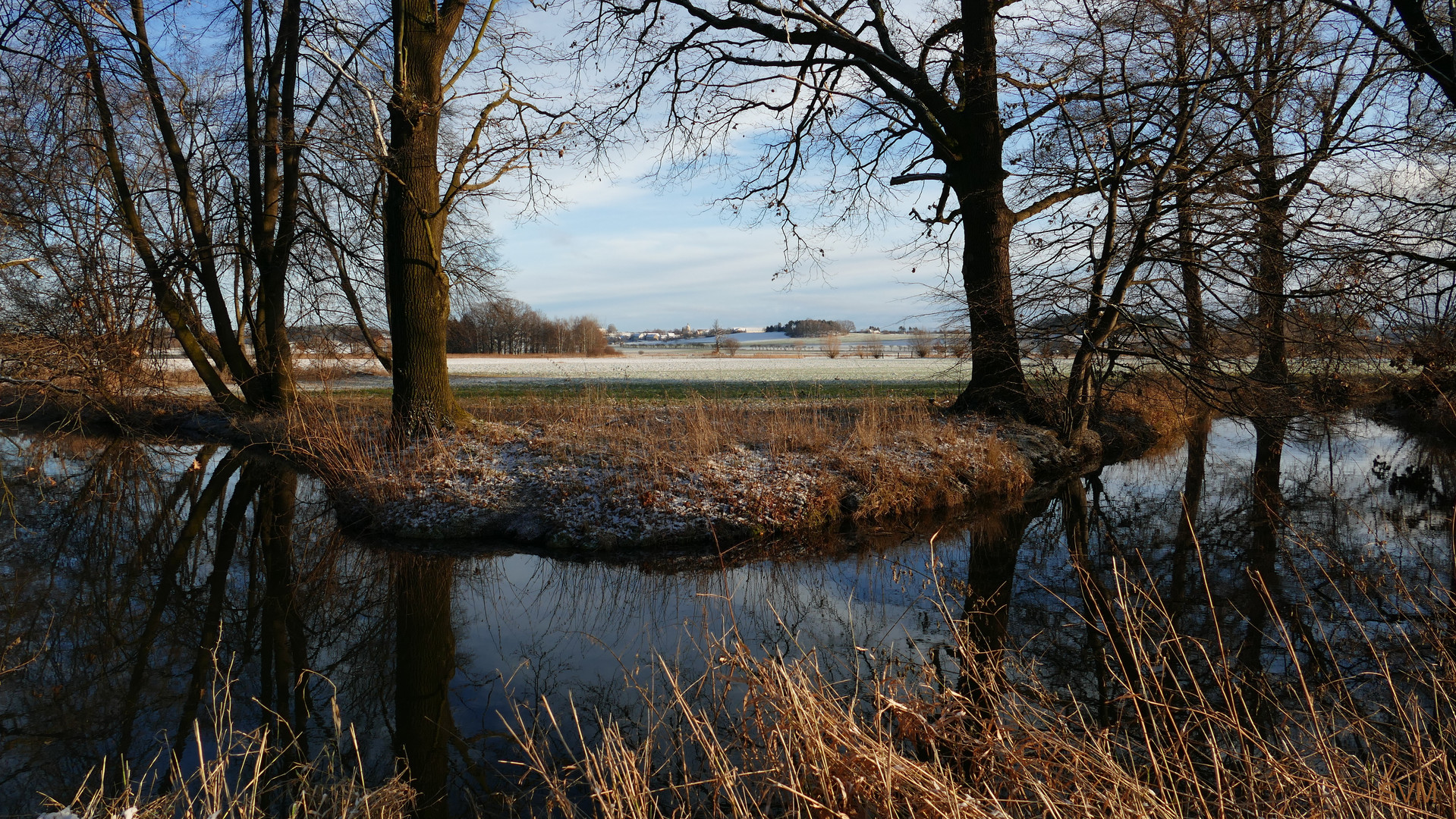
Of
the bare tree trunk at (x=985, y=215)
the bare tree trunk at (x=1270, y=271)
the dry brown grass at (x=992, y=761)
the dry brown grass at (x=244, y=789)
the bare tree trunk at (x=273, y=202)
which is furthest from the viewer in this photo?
the bare tree trunk at (x=273, y=202)

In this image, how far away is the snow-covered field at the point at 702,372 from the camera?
3036 cm

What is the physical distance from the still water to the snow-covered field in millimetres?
15431

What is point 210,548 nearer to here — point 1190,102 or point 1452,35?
point 1190,102

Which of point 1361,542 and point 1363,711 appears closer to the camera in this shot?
point 1363,711

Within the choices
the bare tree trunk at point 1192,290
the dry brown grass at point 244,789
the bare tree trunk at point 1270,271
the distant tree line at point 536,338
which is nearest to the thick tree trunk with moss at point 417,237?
Result: the dry brown grass at point 244,789

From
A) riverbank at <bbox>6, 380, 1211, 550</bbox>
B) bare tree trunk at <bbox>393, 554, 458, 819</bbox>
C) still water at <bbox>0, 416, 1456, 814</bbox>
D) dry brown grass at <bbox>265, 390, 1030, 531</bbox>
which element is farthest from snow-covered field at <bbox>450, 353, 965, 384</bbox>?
bare tree trunk at <bbox>393, 554, 458, 819</bbox>

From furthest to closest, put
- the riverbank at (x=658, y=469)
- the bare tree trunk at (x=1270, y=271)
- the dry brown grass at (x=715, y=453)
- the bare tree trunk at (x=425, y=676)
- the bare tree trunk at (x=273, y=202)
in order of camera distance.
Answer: the bare tree trunk at (x=273, y=202) < the bare tree trunk at (x=1270, y=271) < the dry brown grass at (x=715, y=453) < the riverbank at (x=658, y=469) < the bare tree trunk at (x=425, y=676)

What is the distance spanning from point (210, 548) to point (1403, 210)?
49.9 feet

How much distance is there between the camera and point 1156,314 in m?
11.6

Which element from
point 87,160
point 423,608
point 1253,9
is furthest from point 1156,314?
point 87,160

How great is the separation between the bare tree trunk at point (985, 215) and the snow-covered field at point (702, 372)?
10.3 metres

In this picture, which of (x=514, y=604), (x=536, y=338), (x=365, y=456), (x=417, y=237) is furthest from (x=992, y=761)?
(x=536, y=338)

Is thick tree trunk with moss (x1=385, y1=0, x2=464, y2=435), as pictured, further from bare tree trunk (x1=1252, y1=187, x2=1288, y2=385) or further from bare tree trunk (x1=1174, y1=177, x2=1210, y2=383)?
bare tree trunk (x1=1252, y1=187, x2=1288, y2=385)

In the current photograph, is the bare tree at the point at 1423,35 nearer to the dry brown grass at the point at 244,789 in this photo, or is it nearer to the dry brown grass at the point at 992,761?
the dry brown grass at the point at 992,761
